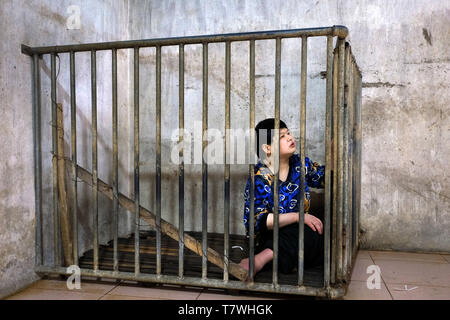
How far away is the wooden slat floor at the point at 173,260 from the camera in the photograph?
233 centimetres

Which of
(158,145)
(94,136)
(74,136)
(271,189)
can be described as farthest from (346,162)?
(74,136)

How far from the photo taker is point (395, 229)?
3.17 m

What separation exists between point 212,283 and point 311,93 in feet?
5.83

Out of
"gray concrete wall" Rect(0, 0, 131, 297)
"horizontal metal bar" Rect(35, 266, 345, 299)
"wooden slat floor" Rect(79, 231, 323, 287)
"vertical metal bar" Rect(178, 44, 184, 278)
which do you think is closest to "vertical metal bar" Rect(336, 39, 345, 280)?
Answer: "horizontal metal bar" Rect(35, 266, 345, 299)

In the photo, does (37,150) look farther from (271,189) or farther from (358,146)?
(358,146)

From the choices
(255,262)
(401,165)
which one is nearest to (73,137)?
(255,262)

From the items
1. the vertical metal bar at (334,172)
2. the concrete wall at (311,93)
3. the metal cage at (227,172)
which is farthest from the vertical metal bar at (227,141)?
the concrete wall at (311,93)

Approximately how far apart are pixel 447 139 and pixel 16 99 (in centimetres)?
299

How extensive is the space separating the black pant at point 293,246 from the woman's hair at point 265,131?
0.55 meters

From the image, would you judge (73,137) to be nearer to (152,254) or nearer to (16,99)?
(16,99)

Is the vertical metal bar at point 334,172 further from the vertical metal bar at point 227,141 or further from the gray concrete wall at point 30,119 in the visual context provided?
the gray concrete wall at point 30,119

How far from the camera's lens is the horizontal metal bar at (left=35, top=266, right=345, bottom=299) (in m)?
2.07

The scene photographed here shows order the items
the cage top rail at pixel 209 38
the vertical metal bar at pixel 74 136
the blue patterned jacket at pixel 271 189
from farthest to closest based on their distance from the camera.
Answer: the blue patterned jacket at pixel 271 189
the vertical metal bar at pixel 74 136
the cage top rail at pixel 209 38

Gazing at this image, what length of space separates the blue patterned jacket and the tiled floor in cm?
48
